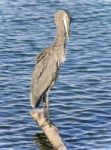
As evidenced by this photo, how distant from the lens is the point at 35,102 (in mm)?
12062

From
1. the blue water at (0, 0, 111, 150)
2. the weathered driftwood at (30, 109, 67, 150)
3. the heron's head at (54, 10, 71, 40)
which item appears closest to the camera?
the weathered driftwood at (30, 109, 67, 150)

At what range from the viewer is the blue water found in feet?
42.9

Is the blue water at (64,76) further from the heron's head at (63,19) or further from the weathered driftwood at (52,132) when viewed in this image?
the weathered driftwood at (52,132)

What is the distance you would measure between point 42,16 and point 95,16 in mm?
1941

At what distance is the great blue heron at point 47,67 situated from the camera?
475 inches

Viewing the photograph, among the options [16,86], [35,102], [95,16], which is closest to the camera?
[35,102]

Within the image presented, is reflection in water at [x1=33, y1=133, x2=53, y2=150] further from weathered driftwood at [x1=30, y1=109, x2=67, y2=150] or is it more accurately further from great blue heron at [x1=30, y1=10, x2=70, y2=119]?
weathered driftwood at [x1=30, y1=109, x2=67, y2=150]

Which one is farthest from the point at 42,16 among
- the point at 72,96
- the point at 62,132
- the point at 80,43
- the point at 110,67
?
the point at 62,132

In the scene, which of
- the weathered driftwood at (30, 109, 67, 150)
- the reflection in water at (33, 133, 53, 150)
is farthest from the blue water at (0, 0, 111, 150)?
the weathered driftwood at (30, 109, 67, 150)

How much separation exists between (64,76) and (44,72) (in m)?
4.58

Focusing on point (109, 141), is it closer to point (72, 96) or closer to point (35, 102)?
point (35, 102)

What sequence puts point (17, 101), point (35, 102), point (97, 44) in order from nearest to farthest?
point (35, 102) < point (17, 101) < point (97, 44)

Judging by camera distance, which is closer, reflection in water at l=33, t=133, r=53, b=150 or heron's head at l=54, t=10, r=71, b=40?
heron's head at l=54, t=10, r=71, b=40

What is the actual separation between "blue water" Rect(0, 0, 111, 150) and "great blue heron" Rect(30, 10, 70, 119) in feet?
3.63
